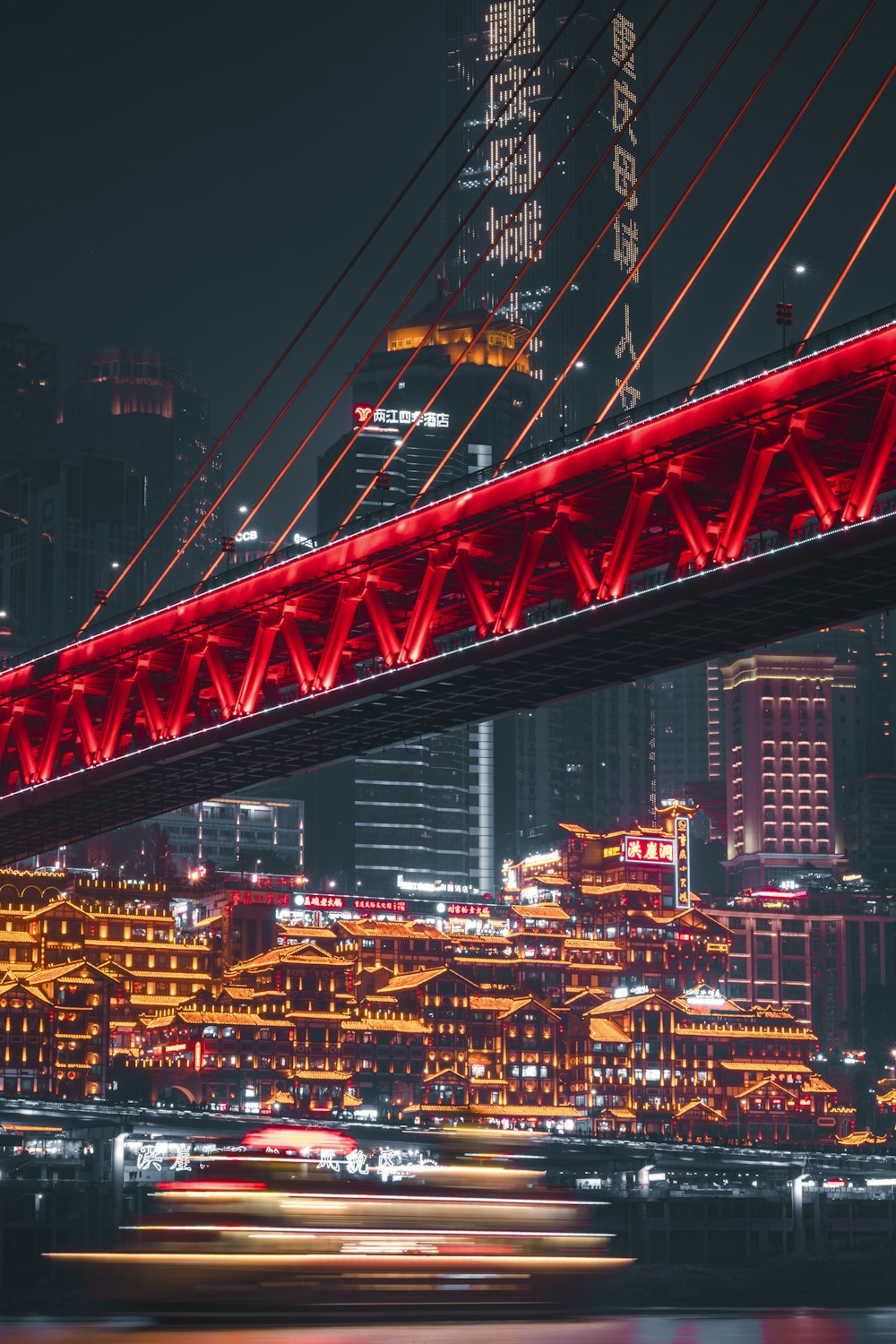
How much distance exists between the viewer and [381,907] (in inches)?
7746

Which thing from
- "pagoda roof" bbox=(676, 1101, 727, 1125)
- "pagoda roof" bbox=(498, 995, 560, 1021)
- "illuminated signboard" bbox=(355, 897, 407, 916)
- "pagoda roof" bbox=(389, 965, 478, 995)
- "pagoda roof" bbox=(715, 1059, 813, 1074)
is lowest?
"pagoda roof" bbox=(676, 1101, 727, 1125)

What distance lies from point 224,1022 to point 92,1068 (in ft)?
35.3

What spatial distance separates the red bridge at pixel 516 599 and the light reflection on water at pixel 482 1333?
22470 millimetres

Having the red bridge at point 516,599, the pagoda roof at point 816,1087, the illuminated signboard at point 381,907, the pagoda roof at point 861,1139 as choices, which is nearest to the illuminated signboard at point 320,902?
the illuminated signboard at point 381,907

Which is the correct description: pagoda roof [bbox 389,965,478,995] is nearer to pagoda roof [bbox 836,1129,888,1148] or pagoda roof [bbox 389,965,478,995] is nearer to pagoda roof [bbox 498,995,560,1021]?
pagoda roof [bbox 498,995,560,1021]

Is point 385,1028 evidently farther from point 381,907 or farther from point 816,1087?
point 816,1087

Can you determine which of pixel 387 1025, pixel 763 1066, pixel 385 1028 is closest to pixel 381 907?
pixel 387 1025

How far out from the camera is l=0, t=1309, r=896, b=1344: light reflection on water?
2855 cm

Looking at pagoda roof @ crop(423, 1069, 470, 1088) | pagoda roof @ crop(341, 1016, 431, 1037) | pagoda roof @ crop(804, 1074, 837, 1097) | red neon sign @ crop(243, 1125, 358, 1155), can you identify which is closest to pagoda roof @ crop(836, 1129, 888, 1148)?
pagoda roof @ crop(804, 1074, 837, 1097)

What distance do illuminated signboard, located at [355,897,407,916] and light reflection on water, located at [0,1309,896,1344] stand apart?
161486mm

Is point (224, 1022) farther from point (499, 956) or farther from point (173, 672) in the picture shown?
point (173, 672)

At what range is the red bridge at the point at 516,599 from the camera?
5334 centimetres

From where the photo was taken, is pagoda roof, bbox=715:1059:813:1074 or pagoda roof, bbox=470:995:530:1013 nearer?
pagoda roof, bbox=470:995:530:1013

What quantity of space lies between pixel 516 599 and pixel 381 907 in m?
140
